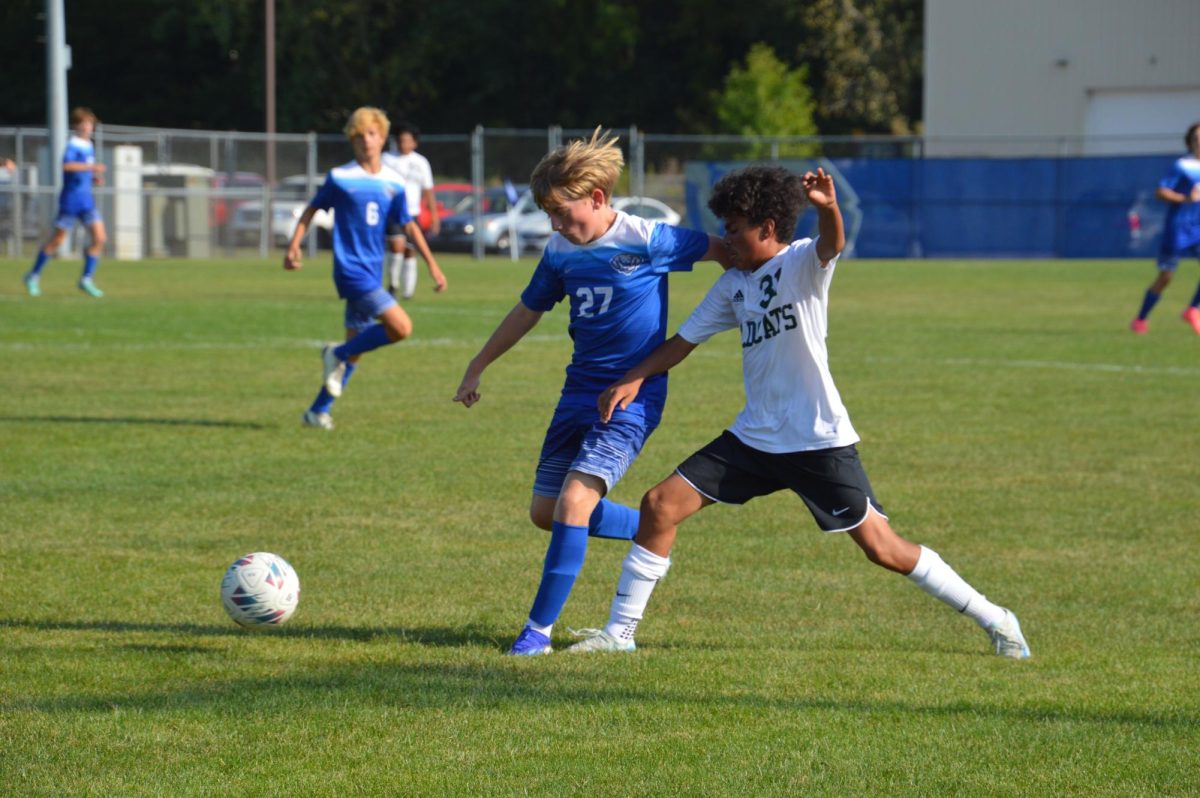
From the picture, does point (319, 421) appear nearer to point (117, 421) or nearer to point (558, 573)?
point (117, 421)

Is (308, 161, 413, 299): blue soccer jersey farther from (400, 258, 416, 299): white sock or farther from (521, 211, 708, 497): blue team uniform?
(400, 258, 416, 299): white sock

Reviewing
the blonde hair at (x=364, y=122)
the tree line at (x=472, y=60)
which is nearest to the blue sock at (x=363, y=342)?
the blonde hair at (x=364, y=122)

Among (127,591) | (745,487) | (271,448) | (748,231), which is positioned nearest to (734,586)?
(745,487)

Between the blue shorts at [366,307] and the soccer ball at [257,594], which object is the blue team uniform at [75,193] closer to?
the blue shorts at [366,307]

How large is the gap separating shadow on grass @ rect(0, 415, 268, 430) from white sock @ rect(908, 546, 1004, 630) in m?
5.89

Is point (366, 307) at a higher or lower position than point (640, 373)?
lower

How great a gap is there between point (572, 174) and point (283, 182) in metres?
29.0

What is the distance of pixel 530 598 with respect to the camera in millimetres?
6109

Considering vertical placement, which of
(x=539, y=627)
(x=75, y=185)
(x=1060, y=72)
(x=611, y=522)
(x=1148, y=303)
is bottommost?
(x=539, y=627)

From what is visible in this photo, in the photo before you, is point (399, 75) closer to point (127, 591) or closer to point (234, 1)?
point (234, 1)

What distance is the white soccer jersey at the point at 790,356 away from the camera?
4980 millimetres

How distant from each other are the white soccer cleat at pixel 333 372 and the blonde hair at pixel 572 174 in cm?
511

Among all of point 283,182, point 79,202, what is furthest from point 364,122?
point 283,182

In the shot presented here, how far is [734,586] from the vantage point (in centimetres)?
636
